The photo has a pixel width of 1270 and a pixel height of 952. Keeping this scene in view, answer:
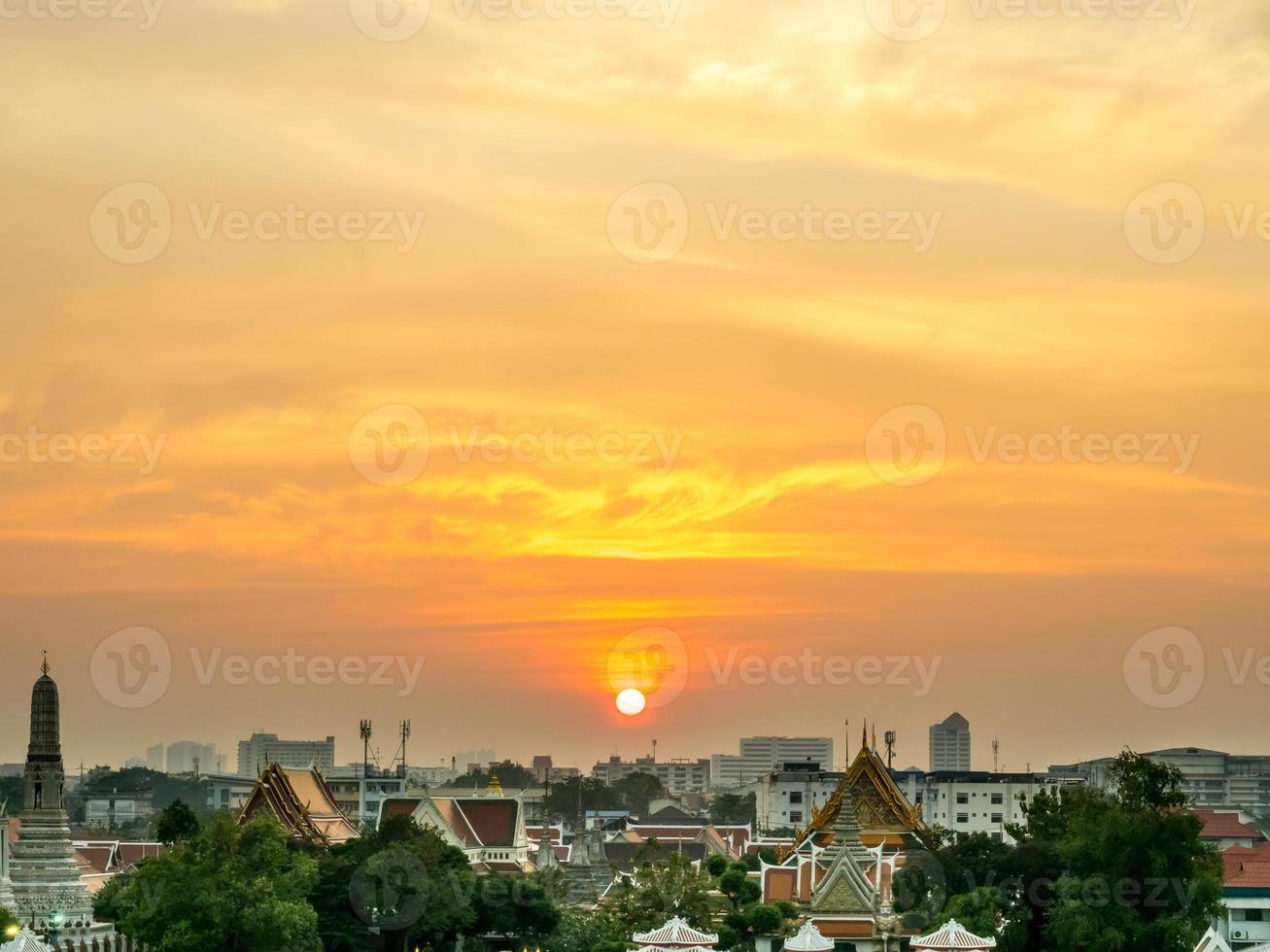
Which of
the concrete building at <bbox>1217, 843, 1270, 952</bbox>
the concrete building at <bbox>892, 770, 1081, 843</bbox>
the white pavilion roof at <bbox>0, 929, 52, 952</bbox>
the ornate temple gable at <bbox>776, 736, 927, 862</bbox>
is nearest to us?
the white pavilion roof at <bbox>0, 929, 52, 952</bbox>

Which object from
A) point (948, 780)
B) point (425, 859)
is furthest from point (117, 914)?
point (948, 780)

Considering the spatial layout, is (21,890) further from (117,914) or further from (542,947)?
(542,947)

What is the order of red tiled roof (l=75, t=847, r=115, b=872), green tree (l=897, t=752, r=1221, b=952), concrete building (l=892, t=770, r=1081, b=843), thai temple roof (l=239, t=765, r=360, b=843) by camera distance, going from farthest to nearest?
1. concrete building (l=892, t=770, r=1081, b=843)
2. red tiled roof (l=75, t=847, r=115, b=872)
3. thai temple roof (l=239, t=765, r=360, b=843)
4. green tree (l=897, t=752, r=1221, b=952)

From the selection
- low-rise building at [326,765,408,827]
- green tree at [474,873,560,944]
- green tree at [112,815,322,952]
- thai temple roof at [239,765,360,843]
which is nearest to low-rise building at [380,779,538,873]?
thai temple roof at [239,765,360,843]

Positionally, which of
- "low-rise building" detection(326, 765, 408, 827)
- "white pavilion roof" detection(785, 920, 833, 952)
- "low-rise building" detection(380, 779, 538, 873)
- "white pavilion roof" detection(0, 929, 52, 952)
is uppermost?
"low-rise building" detection(326, 765, 408, 827)

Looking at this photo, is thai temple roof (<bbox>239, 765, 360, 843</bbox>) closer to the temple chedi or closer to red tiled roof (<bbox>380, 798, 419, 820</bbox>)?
red tiled roof (<bbox>380, 798, 419, 820</bbox>)

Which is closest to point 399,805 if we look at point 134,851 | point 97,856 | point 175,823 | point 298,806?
point 298,806
